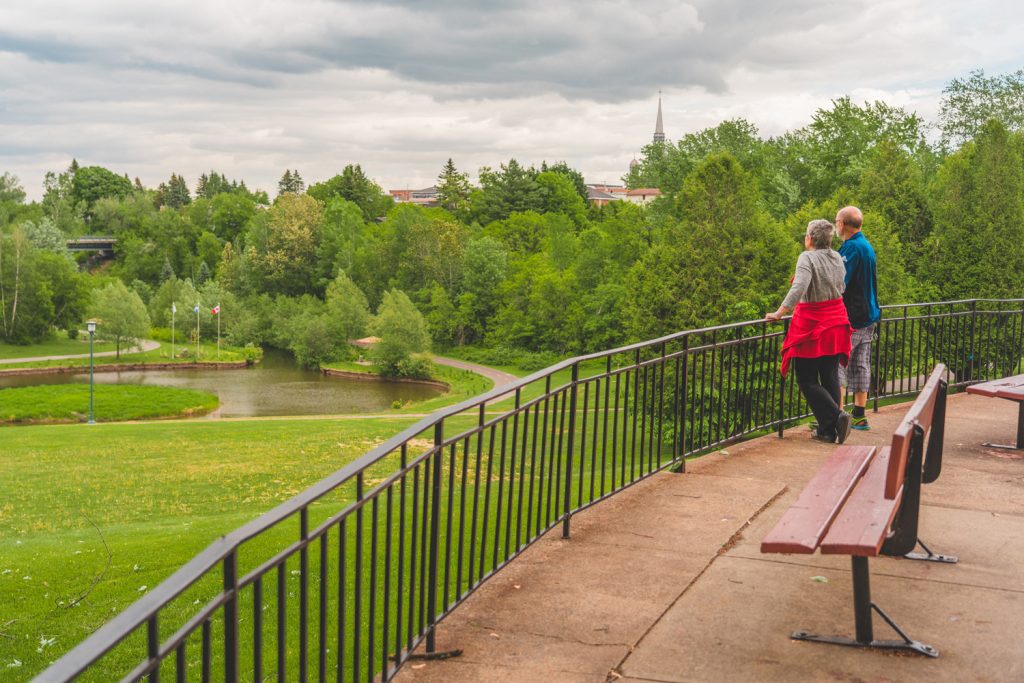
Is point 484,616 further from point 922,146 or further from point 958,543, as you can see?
point 922,146

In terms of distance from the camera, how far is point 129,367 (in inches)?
3273

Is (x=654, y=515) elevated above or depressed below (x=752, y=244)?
below

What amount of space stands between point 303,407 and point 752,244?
1180 inches

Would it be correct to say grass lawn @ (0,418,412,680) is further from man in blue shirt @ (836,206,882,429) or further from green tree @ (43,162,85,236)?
green tree @ (43,162,85,236)

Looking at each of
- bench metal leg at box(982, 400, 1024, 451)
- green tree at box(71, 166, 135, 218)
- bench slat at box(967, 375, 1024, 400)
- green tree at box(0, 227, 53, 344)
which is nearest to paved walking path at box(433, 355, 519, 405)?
green tree at box(0, 227, 53, 344)

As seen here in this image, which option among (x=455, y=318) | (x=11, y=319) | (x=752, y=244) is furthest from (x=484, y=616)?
(x=11, y=319)

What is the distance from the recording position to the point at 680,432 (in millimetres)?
7719

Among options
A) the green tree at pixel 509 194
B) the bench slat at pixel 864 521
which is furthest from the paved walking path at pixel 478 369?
the bench slat at pixel 864 521

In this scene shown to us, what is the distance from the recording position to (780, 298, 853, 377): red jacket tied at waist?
313 inches

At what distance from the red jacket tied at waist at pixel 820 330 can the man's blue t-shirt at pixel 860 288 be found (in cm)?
84

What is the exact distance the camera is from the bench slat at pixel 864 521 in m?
3.81

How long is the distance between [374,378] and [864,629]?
250 feet

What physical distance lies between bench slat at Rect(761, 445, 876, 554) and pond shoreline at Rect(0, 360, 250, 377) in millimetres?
80968

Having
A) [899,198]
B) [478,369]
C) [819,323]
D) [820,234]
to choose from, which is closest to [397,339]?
[478,369]
